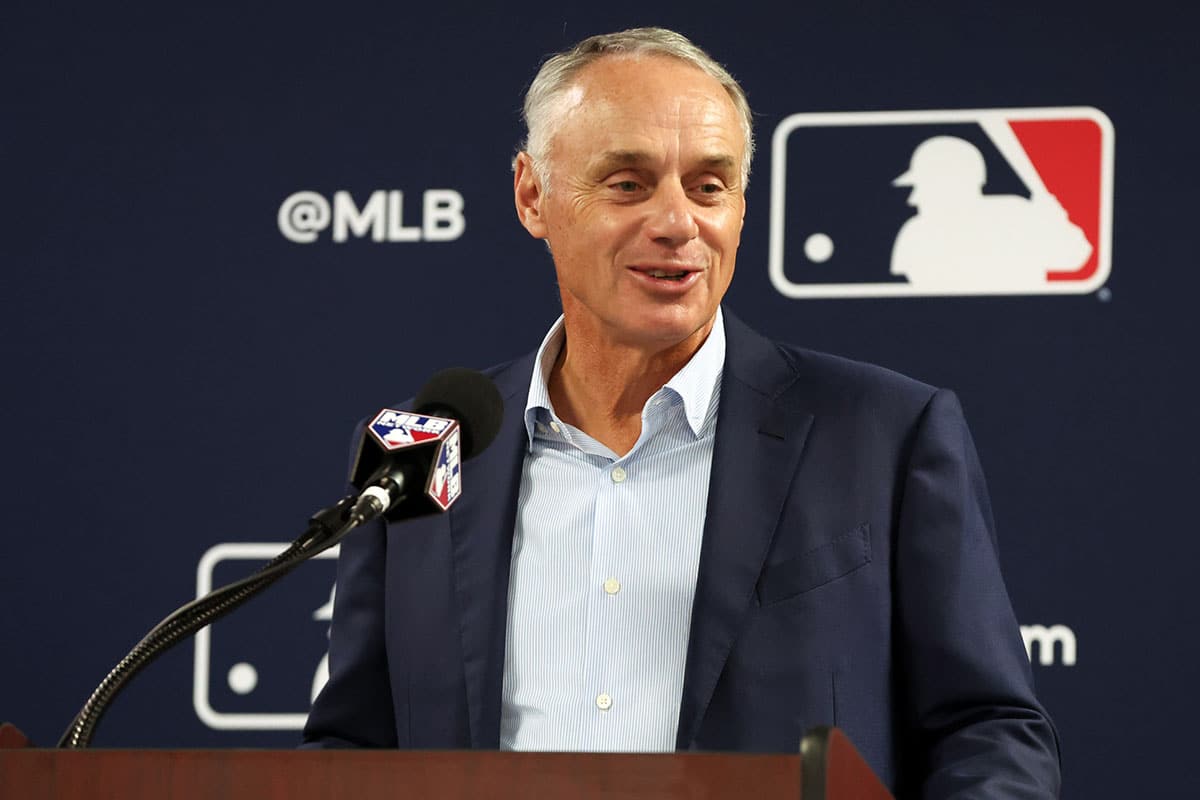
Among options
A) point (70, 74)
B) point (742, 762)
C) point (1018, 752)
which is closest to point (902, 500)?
point (1018, 752)

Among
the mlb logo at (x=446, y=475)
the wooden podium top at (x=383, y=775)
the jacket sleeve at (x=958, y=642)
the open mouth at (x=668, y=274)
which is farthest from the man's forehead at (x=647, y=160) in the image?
the wooden podium top at (x=383, y=775)

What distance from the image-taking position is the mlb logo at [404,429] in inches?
55.2

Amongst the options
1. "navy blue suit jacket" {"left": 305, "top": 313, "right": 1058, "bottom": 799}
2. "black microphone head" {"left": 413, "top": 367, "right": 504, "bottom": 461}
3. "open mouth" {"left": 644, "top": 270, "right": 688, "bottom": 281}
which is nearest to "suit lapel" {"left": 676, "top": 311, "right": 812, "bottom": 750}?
"navy blue suit jacket" {"left": 305, "top": 313, "right": 1058, "bottom": 799}

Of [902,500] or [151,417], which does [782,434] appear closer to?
[902,500]

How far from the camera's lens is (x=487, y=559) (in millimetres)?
1869

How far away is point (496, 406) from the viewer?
61.8 inches

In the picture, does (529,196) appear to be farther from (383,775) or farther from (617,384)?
(383,775)

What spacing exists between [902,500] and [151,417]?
132 centimetres

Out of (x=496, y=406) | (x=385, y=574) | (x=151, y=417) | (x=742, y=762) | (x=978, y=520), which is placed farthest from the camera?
(x=151, y=417)

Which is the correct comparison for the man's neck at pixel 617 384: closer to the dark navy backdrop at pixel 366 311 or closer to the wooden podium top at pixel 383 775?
the dark navy backdrop at pixel 366 311

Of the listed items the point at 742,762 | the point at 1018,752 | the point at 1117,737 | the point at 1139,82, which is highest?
the point at 1139,82

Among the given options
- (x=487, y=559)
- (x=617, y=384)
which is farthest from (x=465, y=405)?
(x=617, y=384)

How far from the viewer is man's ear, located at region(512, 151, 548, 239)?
2127 mm

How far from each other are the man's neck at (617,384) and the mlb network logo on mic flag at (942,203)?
1.65ft
